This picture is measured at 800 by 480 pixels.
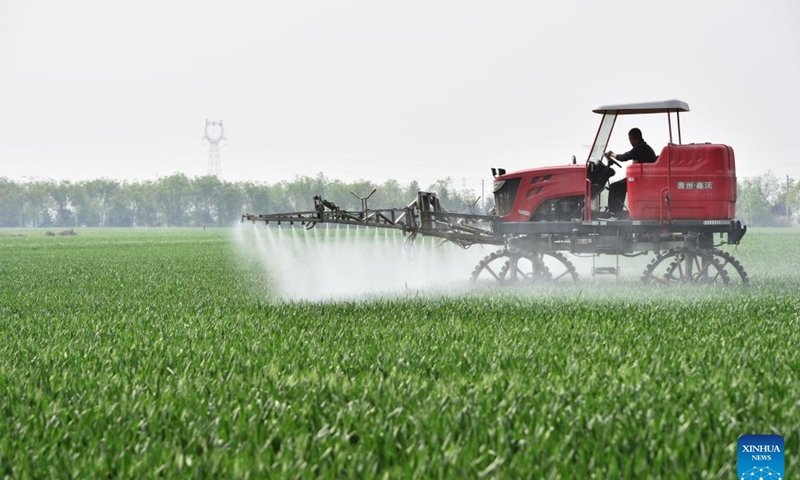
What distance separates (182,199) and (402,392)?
185 m

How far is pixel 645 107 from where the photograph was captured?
14.2 meters

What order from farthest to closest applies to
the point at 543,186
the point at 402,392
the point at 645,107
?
the point at 543,186 → the point at 645,107 → the point at 402,392

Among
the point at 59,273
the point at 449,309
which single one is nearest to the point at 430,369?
the point at 449,309

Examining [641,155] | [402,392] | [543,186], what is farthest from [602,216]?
[402,392]

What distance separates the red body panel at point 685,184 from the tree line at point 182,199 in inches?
5785

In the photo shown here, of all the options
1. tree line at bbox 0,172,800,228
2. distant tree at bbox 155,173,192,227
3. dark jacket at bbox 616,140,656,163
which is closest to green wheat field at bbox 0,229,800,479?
dark jacket at bbox 616,140,656,163

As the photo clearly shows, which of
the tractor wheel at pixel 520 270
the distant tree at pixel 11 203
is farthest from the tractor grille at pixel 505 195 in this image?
the distant tree at pixel 11 203

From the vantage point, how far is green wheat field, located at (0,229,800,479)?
183 inches

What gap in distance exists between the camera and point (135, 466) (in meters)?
4.55

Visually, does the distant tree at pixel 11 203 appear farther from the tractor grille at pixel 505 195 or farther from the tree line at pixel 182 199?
the tractor grille at pixel 505 195

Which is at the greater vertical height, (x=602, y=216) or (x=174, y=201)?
(x=174, y=201)

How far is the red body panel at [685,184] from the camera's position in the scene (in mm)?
14312

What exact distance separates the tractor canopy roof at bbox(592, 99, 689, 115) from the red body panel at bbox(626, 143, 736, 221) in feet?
2.15

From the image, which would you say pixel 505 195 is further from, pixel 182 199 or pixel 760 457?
pixel 182 199
